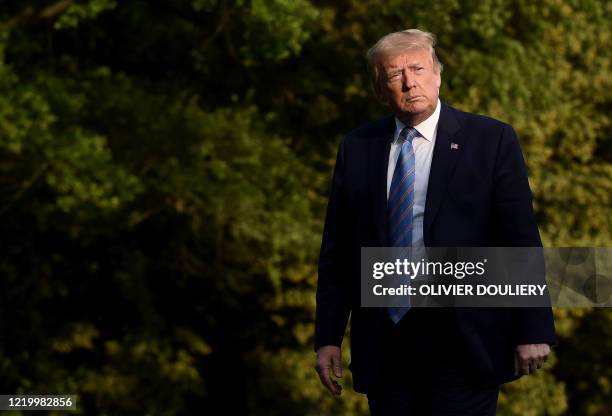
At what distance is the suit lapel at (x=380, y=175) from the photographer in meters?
3.94

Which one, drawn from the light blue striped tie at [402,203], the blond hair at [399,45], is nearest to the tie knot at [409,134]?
the light blue striped tie at [402,203]

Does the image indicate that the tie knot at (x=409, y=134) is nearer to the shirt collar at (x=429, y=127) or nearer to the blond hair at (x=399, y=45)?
the shirt collar at (x=429, y=127)

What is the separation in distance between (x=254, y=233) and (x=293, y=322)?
272 cm

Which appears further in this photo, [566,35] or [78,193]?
[566,35]

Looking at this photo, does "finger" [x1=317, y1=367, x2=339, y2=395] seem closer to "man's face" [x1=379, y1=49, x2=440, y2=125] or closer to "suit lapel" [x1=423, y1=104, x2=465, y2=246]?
"suit lapel" [x1=423, y1=104, x2=465, y2=246]

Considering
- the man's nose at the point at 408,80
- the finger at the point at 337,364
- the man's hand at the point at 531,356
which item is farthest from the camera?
the finger at the point at 337,364

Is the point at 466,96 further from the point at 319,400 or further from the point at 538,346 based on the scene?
the point at 538,346

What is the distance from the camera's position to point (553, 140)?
16.4 meters

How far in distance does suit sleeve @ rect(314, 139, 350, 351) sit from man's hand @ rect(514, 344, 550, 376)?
0.66 metres

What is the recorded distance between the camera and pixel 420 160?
3.94 metres

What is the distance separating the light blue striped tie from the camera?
3.85 metres

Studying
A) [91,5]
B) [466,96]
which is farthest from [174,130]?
[466,96]


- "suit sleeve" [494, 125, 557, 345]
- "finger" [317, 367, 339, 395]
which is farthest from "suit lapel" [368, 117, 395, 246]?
"finger" [317, 367, 339, 395]

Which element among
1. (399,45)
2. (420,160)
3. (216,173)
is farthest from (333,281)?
(216,173)
